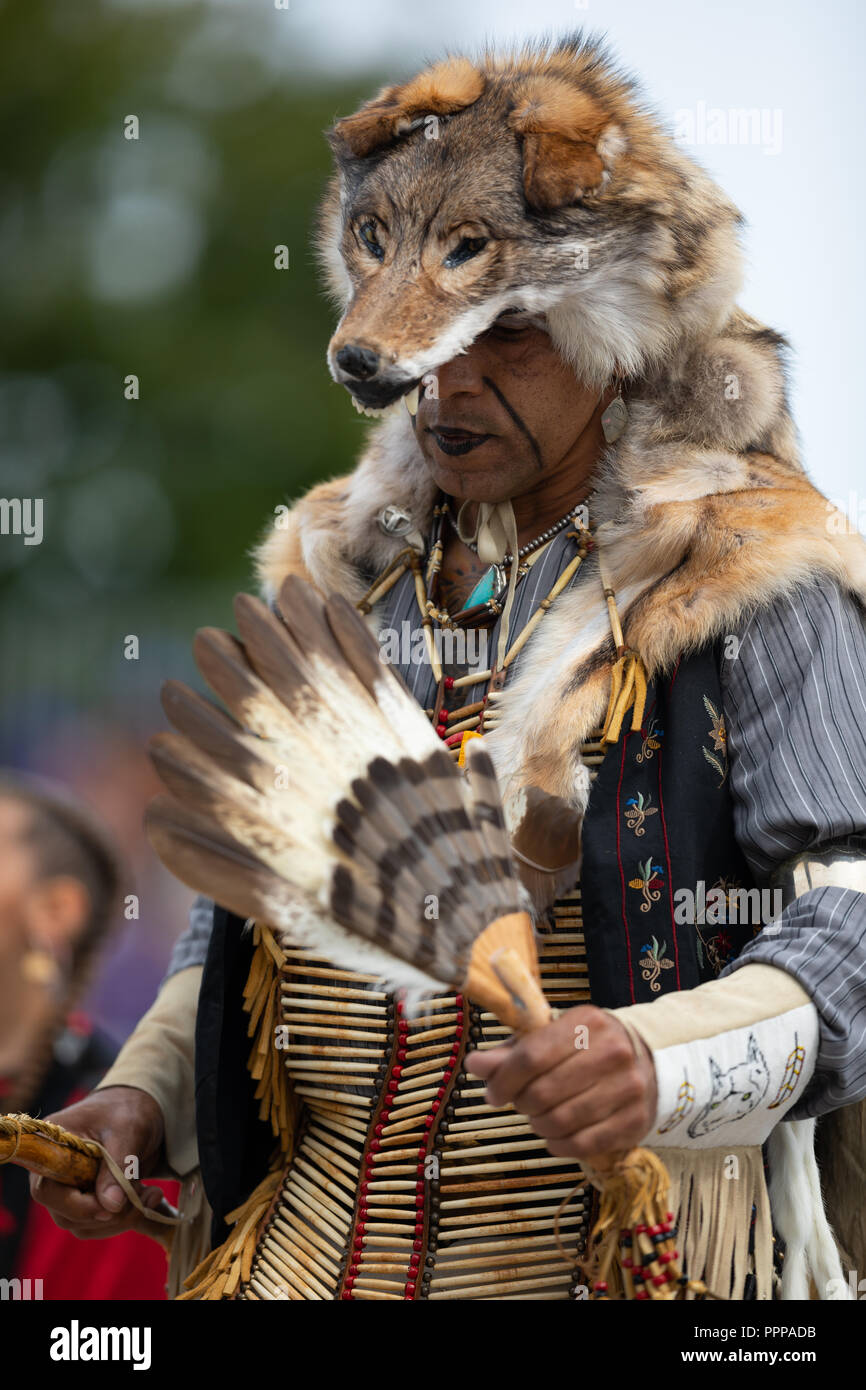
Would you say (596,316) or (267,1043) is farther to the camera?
(267,1043)

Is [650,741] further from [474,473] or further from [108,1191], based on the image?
[108,1191]

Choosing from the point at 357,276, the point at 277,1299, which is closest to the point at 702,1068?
the point at 277,1299

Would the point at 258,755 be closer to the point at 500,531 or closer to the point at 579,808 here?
the point at 579,808

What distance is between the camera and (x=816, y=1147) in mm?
1992

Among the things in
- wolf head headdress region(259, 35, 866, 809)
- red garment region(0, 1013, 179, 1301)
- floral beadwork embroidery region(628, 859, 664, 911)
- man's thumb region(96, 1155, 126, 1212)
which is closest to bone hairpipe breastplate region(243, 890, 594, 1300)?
floral beadwork embroidery region(628, 859, 664, 911)

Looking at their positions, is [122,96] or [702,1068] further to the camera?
[122,96]

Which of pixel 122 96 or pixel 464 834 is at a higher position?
pixel 122 96

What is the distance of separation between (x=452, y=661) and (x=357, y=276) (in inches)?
23.6

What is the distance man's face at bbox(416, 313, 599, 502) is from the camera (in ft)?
6.59

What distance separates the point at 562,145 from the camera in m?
1.89

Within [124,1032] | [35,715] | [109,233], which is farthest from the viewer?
[109,233]

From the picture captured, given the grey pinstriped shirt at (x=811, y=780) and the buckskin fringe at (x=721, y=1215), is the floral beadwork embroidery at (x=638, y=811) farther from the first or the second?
the buckskin fringe at (x=721, y=1215)
